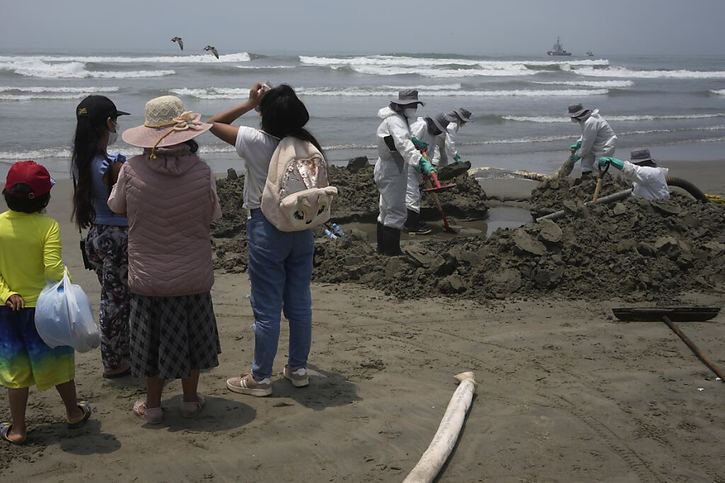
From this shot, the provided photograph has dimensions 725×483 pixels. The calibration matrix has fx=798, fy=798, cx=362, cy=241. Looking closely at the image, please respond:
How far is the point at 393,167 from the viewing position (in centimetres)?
819

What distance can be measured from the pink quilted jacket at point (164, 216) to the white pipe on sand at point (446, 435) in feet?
4.74

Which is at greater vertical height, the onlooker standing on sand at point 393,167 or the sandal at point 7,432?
the onlooker standing on sand at point 393,167

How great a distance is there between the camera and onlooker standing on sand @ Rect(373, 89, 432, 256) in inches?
314

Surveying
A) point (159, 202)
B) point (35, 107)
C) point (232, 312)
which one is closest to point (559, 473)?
point (159, 202)

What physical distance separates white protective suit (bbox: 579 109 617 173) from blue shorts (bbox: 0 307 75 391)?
995cm

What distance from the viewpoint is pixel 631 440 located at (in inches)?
170

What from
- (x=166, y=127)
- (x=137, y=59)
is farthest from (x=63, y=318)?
(x=137, y=59)

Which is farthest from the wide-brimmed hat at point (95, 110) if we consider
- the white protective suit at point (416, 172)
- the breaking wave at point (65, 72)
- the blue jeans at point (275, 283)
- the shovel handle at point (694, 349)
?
the breaking wave at point (65, 72)

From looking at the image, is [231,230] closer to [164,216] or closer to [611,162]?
[611,162]

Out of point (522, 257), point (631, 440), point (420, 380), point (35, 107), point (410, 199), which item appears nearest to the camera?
point (631, 440)

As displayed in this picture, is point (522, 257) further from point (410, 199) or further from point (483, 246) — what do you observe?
point (410, 199)

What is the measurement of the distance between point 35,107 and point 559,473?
21.8 m

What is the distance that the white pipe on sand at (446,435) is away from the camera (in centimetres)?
377

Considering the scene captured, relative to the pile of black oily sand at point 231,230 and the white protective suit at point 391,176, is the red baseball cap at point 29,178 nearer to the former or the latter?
the pile of black oily sand at point 231,230
